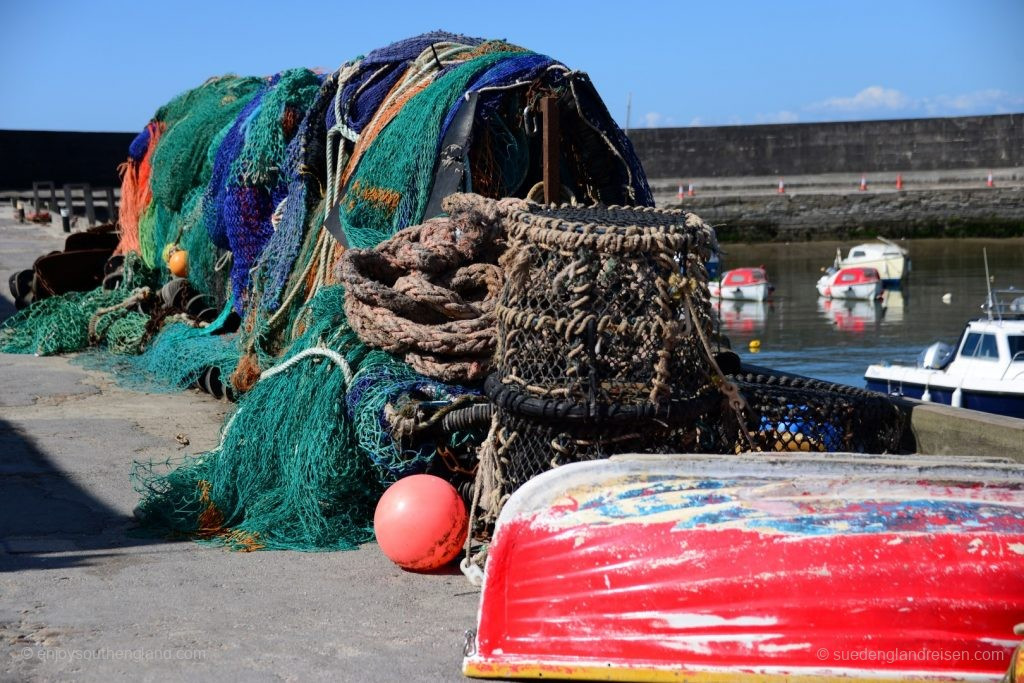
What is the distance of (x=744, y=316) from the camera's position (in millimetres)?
29188

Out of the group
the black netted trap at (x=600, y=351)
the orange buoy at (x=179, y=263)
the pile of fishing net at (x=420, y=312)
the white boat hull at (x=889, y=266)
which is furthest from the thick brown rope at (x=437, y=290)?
the white boat hull at (x=889, y=266)

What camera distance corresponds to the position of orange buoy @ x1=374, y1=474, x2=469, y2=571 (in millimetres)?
4602

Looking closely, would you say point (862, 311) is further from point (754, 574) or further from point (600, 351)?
point (754, 574)

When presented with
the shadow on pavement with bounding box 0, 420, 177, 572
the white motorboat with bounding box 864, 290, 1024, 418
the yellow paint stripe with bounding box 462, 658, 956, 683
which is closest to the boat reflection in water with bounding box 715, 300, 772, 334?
the white motorboat with bounding box 864, 290, 1024, 418

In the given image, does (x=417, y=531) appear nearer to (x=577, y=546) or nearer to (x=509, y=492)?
(x=509, y=492)

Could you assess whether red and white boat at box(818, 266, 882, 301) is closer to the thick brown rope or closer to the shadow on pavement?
the thick brown rope

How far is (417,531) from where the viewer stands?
459 cm

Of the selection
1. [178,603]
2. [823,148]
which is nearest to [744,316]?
[823,148]

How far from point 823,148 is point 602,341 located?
4015 cm

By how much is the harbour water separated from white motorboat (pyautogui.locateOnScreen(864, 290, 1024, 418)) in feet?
10.5

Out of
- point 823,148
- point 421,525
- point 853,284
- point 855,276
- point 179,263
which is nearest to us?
point 421,525

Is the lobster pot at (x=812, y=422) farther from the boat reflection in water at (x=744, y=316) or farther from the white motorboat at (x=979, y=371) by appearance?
the boat reflection in water at (x=744, y=316)

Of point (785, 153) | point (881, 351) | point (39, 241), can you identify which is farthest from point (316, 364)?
point (785, 153)

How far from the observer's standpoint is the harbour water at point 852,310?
23844 mm
